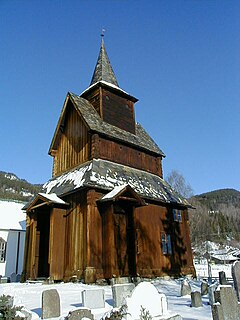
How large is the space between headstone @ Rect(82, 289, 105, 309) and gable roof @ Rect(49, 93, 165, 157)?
1172 centimetres

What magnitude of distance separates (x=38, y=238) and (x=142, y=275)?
684cm

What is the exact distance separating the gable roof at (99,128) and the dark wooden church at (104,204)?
8 cm

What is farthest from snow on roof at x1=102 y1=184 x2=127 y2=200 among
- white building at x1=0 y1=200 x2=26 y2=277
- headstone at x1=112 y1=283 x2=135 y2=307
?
white building at x1=0 y1=200 x2=26 y2=277

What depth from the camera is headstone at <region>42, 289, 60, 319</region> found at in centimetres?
786

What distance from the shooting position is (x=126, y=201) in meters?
16.6

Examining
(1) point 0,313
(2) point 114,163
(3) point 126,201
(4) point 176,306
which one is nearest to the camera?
(1) point 0,313

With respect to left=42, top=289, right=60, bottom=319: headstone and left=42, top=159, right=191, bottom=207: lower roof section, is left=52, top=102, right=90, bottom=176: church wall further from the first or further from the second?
left=42, top=289, right=60, bottom=319: headstone

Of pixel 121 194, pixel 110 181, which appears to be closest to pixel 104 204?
pixel 121 194

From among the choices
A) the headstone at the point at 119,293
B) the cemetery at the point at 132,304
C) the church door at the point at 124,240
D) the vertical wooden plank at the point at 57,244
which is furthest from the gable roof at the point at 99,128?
the headstone at the point at 119,293

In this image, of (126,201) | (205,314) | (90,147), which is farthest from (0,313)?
(90,147)

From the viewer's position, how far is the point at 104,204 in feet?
53.1

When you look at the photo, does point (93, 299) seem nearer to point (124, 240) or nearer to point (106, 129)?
point (124, 240)

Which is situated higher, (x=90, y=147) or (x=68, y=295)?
(x=90, y=147)

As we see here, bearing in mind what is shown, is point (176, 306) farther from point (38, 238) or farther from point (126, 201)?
point (38, 238)
